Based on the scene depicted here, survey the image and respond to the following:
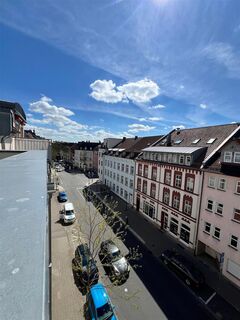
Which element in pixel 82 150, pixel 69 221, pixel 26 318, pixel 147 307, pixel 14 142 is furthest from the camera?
pixel 82 150

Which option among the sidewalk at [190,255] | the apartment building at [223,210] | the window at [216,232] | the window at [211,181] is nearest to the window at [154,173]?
the sidewalk at [190,255]

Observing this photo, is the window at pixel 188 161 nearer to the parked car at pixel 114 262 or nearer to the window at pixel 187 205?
the window at pixel 187 205

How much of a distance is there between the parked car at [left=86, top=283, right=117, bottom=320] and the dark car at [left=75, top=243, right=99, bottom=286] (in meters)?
1.32

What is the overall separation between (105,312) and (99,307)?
45cm

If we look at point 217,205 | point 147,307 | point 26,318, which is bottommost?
point 147,307

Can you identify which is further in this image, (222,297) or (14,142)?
(14,142)

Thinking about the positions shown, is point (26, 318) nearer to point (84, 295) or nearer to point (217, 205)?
point (84, 295)

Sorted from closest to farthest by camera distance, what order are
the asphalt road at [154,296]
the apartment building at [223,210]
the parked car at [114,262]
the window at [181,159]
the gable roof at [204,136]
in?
1. the asphalt road at [154,296]
2. the parked car at [114,262]
3. the apartment building at [223,210]
4. the gable roof at [204,136]
5. the window at [181,159]

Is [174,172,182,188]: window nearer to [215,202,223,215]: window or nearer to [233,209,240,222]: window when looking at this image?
[215,202,223,215]: window

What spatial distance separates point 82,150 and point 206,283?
59273 mm

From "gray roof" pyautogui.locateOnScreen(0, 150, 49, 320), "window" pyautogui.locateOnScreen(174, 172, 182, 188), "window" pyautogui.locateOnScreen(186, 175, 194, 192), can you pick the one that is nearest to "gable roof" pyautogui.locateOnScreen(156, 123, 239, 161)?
"window" pyautogui.locateOnScreen(186, 175, 194, 192)

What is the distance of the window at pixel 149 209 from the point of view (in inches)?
974

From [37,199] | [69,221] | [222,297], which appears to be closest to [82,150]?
[69,221]

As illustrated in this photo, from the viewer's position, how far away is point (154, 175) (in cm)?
2420
